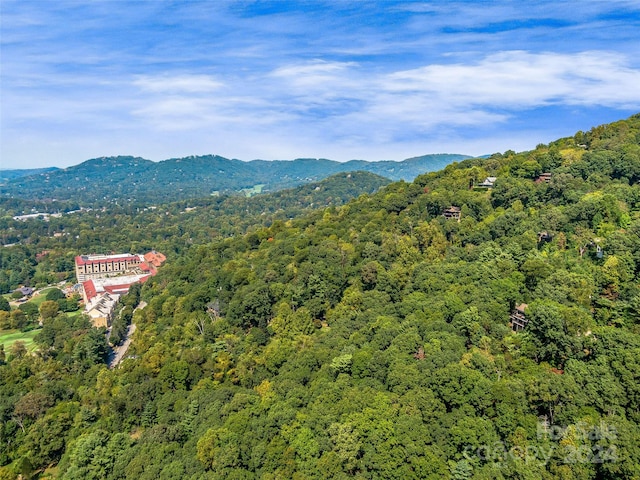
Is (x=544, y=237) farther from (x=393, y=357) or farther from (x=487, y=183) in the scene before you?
(x=393, y=357)

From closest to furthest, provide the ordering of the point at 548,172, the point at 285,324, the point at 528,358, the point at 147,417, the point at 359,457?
the point at 359,457 → the point at 528,358 → the point at 147,417 → the point at 285,324 → the point at 548,172

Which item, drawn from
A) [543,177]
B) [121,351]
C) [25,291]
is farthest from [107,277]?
[543,177]

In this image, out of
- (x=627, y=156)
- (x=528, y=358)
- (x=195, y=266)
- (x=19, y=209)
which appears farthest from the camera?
(x=19, y=209)

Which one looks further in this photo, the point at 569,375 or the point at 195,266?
the point at 195,266

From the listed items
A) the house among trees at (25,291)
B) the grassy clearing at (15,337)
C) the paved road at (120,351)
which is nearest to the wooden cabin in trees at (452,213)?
the paved road at (120,351)

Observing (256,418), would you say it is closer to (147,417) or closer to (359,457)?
(359,457)

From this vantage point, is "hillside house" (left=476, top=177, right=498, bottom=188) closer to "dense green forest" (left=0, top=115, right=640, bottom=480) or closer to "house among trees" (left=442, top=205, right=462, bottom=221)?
"dense green forest" (left=0, top=115, right=640, bottom=480)

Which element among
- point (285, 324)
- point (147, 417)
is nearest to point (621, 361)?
point (285, 324)
